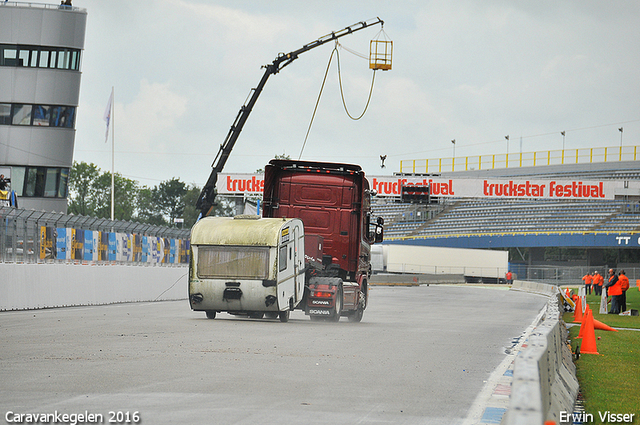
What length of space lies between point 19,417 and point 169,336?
8.17 metres

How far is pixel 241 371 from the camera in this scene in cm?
1020

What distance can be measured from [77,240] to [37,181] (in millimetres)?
26717

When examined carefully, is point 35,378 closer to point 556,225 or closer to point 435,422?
point 435,422

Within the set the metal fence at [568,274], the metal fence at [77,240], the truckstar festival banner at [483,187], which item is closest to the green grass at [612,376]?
the metal fence at [77,240]

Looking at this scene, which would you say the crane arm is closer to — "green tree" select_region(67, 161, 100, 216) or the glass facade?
the glass facade

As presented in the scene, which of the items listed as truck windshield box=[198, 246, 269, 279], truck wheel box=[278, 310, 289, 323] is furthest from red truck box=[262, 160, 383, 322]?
truck windshield box=[198, 246, 269, 279]

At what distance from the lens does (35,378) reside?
913 centimetres

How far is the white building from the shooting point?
48.2 meters

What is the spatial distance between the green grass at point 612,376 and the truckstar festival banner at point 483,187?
41.6 m

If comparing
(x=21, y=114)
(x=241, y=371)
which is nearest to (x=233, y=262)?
(x=241, y=371)

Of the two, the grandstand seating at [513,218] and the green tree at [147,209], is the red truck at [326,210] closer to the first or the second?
the grandstand seating at [513,218]

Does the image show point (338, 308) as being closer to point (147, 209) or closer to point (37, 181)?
point (37, 181)

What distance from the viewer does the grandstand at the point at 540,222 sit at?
7700cm

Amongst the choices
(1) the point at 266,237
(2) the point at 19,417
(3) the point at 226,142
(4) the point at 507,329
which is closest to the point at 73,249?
(1) the point at 266,237
